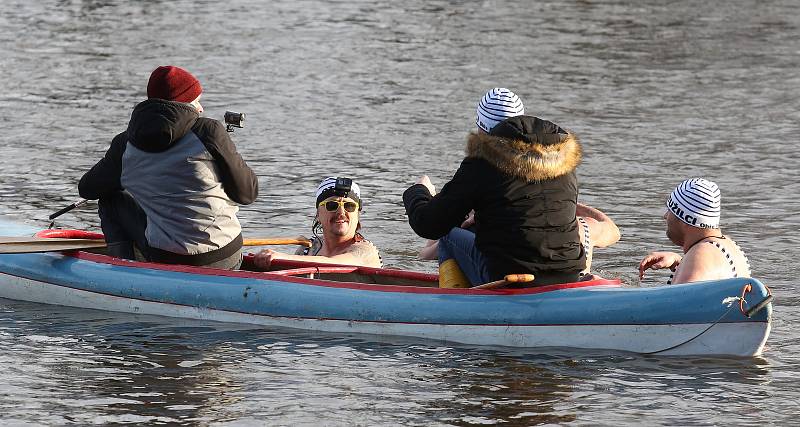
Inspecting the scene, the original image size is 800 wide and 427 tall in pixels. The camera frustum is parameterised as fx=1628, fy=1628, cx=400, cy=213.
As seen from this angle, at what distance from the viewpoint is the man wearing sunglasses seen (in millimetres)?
11773

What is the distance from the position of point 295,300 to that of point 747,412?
10.7 ft

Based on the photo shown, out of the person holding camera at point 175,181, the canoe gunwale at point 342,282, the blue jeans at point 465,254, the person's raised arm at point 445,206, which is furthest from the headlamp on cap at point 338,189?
the person's raised arm at point 445,206

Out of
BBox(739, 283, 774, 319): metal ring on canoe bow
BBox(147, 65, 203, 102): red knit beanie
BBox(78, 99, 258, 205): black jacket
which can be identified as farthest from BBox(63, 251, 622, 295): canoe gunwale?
BBox(147, 65, 203, 102): red knit beanie

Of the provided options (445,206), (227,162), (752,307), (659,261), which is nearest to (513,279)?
(445,206)

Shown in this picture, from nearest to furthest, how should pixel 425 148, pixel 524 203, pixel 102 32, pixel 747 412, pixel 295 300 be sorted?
pixel 747 412, pixel 524 203, pixel 295 300, pixel 425 148, pixel 102 32

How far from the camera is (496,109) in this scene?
10445mm

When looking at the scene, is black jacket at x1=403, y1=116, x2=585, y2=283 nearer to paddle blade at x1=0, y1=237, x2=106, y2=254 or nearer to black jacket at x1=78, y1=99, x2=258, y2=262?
black jacket at x1=78, y1=99, x2=258, y2=262

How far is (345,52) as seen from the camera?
27.7 metres

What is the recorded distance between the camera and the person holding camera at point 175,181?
10.9 metres

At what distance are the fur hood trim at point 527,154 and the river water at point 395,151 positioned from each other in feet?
4.14

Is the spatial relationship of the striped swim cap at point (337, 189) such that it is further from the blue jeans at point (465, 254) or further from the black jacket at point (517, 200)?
the black jacket at point (517, 200)

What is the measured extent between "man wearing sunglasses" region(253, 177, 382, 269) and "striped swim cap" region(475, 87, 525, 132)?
5.25ft

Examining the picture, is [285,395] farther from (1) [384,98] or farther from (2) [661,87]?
(2) [661,87]

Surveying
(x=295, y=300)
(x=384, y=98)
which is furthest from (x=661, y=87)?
(x=295, y=300)
